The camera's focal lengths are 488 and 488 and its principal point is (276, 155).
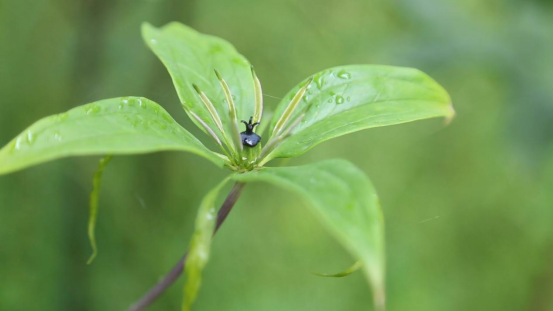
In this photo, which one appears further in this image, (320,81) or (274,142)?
(320,81)

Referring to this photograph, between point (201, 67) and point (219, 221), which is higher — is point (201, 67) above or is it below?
above

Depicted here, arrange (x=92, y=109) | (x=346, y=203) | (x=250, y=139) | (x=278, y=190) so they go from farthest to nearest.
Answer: (x=278, y=190) < (x=250, y=139) < (x=92, y=109) < (x=346, y=203)

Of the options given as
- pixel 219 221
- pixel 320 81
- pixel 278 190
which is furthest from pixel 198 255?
pixel 278 190

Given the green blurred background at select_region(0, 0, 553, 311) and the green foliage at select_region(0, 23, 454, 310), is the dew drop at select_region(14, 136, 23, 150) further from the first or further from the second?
the green blurred background at select_region(0, 0, 553, 311)

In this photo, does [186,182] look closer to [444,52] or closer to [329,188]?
[444,52]

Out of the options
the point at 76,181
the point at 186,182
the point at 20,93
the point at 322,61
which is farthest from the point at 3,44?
the point at 322,61

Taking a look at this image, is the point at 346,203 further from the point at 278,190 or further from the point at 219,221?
the point at 278,190

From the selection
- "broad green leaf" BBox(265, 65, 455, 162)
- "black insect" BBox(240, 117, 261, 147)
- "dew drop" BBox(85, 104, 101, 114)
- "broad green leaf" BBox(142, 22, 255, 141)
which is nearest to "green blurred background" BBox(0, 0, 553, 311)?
"broad green leaf" BBox(265, 65, 455, 162)

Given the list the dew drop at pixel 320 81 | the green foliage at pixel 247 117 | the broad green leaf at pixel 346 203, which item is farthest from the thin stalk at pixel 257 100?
the broad green leaf at pixel 346 203
